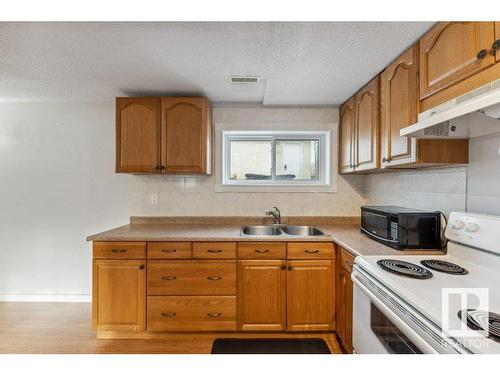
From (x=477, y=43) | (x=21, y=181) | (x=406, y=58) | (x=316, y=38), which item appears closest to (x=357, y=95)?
(x=406, y=58)

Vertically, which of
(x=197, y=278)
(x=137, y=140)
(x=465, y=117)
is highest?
(x=137, y=140)

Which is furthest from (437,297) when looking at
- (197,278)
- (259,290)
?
(197,278)

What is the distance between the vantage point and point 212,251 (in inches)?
78.8

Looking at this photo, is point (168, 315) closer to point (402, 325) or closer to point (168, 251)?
point (168, 251)

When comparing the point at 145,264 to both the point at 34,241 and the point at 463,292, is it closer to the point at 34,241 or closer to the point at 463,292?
the point at 34,241

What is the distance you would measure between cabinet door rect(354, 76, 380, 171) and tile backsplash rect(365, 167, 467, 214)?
1.12 ft

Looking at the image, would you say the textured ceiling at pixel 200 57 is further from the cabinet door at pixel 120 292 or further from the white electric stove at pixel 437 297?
the cabinet door at pixel 120 292

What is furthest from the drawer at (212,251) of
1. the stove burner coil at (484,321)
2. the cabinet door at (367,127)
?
the stove burner coil at (484,321)

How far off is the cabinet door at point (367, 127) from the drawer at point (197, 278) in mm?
1340

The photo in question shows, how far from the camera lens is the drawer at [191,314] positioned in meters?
1.99

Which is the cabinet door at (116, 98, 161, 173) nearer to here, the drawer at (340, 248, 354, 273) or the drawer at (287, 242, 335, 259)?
the drawer at (287, 242, 335, 259)

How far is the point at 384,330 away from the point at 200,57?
1.91 meters

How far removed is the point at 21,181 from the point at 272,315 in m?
3.00

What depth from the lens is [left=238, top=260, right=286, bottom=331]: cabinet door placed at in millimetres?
1995
